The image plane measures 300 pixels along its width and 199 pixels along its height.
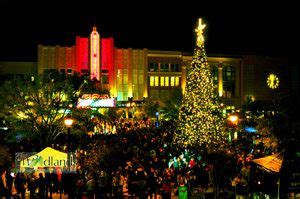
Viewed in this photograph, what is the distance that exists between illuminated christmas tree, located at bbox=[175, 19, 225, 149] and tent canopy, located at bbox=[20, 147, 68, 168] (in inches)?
473

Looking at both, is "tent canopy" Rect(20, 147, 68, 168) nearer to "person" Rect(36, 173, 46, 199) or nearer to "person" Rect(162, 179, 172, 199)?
"person" Rect(36, 173, 46, 199)

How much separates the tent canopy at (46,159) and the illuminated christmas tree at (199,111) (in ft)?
39.4

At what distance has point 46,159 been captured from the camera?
17266mm

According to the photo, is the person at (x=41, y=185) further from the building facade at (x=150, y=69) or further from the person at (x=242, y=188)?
the building facade at (x=150, y=69)

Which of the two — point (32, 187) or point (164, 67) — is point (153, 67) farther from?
point (32, 187)

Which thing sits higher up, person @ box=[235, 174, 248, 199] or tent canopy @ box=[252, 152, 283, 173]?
tent canopy @ box=[252, 152, 283, 173]

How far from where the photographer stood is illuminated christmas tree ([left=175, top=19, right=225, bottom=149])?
28.5 metres

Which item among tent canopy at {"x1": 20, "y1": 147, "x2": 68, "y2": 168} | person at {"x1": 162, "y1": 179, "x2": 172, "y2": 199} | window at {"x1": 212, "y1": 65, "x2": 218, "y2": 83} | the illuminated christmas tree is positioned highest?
window at {"x1": 212, "y1": 65, "x2": 218, "y2": 83}

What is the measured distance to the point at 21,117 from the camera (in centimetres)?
2781

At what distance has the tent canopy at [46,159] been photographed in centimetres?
1719

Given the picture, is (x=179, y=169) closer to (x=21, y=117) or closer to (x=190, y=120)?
(x=190, y=120)

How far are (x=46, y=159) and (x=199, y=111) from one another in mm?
13498

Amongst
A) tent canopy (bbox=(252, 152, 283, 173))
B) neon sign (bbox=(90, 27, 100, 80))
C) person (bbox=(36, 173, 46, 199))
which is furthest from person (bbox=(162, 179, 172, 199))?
neon sign (bbox=(90, 27, 100, 80))

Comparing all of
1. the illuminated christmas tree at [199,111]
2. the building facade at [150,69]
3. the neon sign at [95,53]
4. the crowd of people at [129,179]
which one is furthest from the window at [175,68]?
the crowd of people at [129,179]
